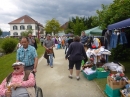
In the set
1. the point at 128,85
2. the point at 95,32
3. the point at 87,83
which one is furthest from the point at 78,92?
the point at 95,32

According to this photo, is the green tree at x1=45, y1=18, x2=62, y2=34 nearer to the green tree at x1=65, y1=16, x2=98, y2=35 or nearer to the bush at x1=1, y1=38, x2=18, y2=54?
the green tree at x1=65, y1=16, x2=98, y2=35

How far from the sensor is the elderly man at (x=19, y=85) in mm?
3164

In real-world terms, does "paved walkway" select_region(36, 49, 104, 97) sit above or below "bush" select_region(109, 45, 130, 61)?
below

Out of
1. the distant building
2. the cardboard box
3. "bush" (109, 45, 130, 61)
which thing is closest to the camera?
the cardboard box

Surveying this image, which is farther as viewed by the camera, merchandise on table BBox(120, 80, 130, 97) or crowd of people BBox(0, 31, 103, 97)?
merchandise on table BBox(120, 80, 130, 97)

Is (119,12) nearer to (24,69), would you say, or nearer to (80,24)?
(24,69)

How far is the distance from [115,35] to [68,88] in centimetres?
367

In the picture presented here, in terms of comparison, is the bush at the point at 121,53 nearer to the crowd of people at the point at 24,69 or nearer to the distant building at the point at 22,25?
the crowd of people at the point at 24,69

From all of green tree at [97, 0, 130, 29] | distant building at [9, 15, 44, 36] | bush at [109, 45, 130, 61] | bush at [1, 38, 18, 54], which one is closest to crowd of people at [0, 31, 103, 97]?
green tree at [97, 0, 130, 29]

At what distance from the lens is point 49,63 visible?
926cm

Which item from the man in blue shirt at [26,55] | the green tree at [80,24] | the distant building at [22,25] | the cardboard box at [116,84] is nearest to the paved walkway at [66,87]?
the cardboard box at [116,84]

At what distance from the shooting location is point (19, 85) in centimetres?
320

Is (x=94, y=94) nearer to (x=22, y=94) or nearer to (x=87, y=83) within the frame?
(x=87, y=83)

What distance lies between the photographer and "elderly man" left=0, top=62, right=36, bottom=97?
316 centimetres
